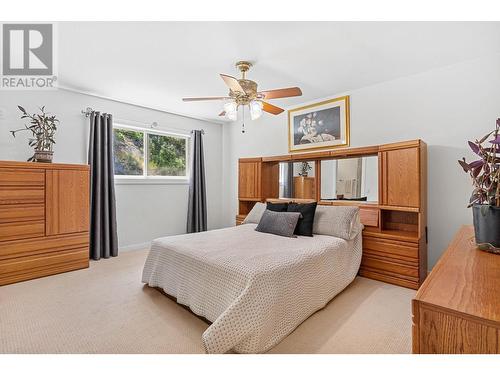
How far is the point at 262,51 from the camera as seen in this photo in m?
2.55

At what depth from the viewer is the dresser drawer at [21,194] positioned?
111 inches

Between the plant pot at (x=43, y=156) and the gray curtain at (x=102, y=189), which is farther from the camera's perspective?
the gray curtain at (x=102, y=189)

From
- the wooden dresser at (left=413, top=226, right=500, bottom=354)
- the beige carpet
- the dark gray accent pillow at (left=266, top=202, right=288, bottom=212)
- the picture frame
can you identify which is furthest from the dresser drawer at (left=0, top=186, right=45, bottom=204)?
the wooden dresser at (left=413, top=226, right=500, bottom=354)

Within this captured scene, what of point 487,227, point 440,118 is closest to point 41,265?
point 487,227

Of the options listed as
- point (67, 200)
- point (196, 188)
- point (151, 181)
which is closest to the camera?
point (67, 200)

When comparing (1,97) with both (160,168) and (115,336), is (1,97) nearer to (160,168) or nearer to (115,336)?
(160,168)

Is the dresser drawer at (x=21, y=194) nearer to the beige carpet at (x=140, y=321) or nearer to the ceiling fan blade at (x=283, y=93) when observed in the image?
the beige carpet at (x=140, y=321)

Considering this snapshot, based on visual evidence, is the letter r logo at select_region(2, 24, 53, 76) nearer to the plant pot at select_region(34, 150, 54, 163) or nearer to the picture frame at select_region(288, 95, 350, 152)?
the plant pot at select_region(34, 150, 54, 163)

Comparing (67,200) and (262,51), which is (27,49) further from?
(262,51)

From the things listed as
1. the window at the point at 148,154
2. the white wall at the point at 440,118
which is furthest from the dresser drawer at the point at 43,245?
the white wall at the point at 440,118

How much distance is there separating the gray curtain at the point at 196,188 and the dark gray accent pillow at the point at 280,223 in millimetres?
2037

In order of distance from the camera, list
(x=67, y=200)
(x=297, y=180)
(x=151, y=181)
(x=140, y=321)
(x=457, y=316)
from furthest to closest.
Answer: (x=151, y=181)
(x=297, y=180)
(x=67, y=200)
(x=140, y=321)
(x=457, y=316)

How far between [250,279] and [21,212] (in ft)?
9.25

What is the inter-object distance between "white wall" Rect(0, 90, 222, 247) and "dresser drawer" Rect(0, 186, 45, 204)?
0.65 m
